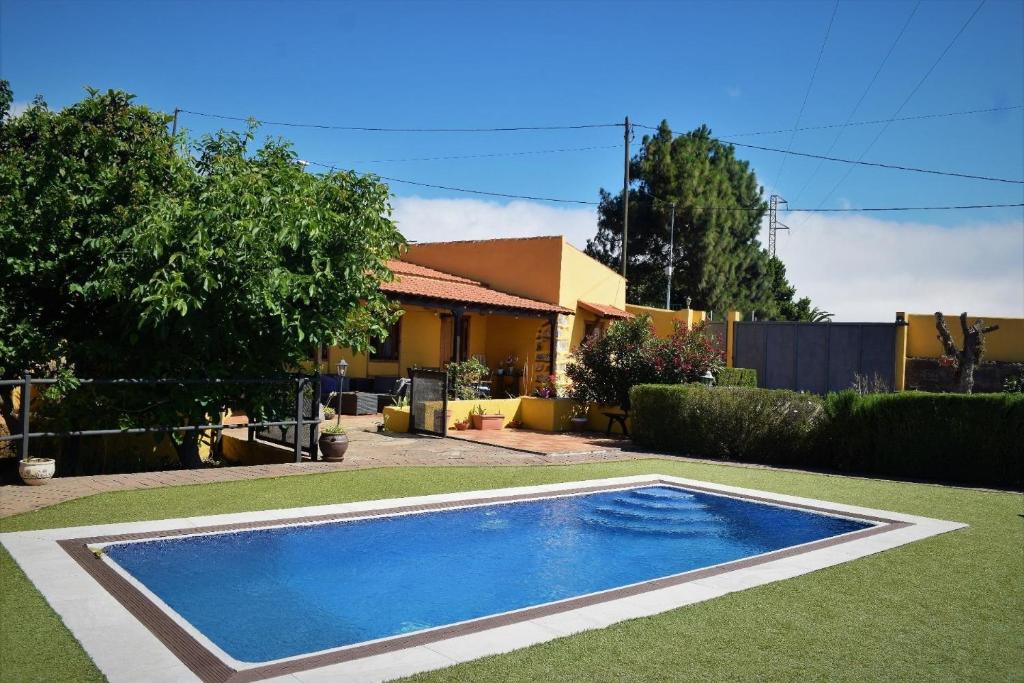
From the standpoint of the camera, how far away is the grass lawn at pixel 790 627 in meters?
4.57

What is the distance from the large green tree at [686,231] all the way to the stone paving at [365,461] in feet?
94.1

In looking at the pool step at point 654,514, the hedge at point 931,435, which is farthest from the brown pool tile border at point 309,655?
the hedge at point 931,435

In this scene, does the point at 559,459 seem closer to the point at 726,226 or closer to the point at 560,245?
the point at 560,245

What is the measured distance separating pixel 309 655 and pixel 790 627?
329 centimetres

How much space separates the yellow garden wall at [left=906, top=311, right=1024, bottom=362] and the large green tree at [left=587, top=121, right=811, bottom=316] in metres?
19.5

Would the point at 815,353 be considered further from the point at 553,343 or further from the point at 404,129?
the point at 404,129

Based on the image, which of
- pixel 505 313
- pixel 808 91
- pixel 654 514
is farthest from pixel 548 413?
pixel 808 91

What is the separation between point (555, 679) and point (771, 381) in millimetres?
23752

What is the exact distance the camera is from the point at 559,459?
560 inches

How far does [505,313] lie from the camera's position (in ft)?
73.2

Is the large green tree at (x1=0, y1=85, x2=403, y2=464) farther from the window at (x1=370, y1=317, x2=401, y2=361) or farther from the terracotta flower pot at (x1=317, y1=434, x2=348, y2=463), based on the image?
the window at (x1=370, y1=317, x2=401, y2=361)

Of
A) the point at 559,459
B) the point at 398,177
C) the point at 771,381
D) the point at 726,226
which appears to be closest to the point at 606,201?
the point at 726,226

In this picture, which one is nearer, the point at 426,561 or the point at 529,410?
the point at 426,561

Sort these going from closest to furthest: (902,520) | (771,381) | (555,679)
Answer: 1. (555,679)
2. (902,520)
3. (771,381)
